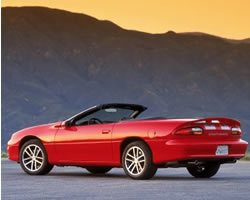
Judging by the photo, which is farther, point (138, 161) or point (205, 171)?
point (205, 171)

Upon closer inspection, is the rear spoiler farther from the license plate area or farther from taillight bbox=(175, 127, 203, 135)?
the license plate area

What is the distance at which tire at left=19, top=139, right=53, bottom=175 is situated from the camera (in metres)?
14.5

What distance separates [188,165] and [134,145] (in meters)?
0.97

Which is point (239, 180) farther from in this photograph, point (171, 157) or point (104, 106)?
point (104, 106)

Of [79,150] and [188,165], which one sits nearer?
[188,165]

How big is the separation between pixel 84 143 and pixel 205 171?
226cm

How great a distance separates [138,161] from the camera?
13039 millimetres

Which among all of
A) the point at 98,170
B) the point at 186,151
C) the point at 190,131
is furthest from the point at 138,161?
the point at 98,170

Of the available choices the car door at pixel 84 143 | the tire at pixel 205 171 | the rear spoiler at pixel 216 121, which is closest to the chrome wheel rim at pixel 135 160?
the car door at pixel 84 143

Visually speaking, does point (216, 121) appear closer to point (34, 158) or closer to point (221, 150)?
point (221, 150)

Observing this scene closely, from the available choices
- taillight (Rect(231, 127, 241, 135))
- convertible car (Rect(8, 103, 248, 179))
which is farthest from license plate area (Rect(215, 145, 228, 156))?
taillight (Rect(231, 127, 241, 135))

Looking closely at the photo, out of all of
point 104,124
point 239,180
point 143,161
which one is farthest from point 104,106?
point 239,180

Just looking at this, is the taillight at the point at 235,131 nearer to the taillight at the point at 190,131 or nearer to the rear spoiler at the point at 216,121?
the rear spoiler at the point at 216,121

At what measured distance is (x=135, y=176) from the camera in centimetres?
1298
